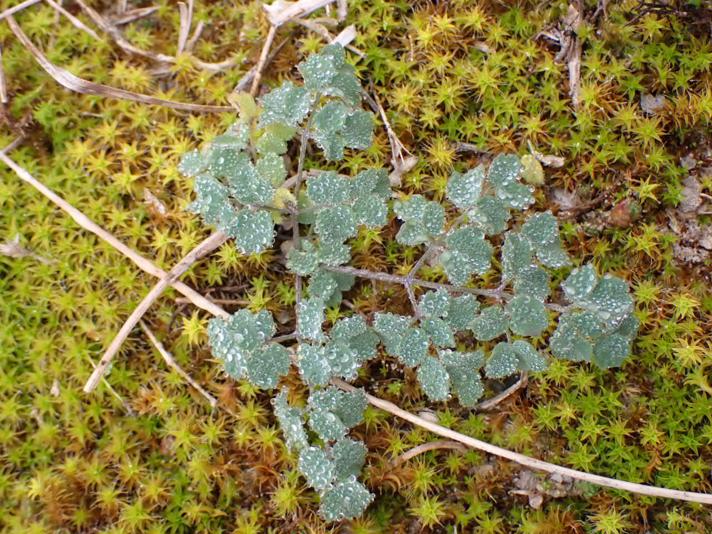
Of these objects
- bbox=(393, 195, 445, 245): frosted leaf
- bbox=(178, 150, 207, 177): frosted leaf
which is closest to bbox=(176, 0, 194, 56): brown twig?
bbox=(178, 150, 207, 177): frosted leaf

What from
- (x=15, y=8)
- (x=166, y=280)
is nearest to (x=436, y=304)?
(x=166, y=280)

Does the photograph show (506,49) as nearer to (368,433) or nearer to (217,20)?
(217,20)

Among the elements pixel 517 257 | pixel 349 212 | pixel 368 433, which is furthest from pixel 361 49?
pixel 368 433

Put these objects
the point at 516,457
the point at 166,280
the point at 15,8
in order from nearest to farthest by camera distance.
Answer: the point at 516,457
the point at 166,280
the point at 15,8

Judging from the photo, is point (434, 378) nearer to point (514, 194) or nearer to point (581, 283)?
point (581, 283)

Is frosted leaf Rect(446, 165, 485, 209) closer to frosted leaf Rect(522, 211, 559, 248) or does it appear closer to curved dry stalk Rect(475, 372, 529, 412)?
frosted leaf Rect(522, 211, 559, 248)
